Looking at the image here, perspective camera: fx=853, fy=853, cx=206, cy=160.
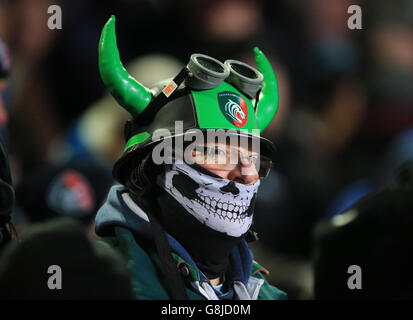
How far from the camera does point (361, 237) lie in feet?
12.1

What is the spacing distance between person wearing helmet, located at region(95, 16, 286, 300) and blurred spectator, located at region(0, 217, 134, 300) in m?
0.84

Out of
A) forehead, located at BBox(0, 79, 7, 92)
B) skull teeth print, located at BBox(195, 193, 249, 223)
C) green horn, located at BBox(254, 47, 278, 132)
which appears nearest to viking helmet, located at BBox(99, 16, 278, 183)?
green horn, located at BBox(254, 47, 278, 132)

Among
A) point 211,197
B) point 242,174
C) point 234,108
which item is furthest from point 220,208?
point 234,108

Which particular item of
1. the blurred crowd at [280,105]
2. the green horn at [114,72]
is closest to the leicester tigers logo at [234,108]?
the green horn at [114,72]

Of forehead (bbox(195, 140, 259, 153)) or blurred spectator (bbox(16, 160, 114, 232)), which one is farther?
blurred spectator (bbox(16, 160, 114, 232))

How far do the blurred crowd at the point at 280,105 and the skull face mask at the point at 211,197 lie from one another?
0.48 meters

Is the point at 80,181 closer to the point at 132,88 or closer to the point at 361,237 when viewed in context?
the point at 132,88

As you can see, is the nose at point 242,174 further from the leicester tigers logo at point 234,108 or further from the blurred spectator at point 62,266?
the blurred spectator at point 62,266

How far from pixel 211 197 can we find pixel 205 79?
0.51 metres

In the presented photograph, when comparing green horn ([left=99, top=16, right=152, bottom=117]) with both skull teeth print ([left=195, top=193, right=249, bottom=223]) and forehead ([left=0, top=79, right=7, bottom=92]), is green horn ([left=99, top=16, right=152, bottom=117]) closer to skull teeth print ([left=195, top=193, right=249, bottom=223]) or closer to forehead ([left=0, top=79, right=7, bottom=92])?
skull teeth print ([left=195, top=193, right=249, bottom=223])

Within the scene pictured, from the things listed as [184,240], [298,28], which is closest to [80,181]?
[184,240]

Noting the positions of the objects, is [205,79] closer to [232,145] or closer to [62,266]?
[232,145]

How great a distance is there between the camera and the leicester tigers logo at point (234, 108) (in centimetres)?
373

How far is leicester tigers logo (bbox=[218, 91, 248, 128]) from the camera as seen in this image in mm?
3729
